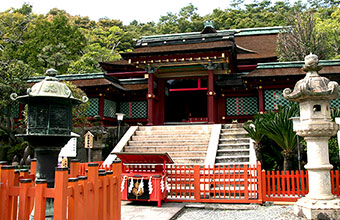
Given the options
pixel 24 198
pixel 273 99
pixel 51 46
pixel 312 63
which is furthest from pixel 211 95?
pixel 51 46

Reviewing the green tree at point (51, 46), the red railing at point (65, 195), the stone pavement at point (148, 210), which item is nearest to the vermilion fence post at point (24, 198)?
the red railing at point (65, 195)

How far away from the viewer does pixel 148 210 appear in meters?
7.23

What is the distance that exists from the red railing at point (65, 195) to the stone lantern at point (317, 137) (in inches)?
172

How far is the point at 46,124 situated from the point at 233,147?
8.24 meters

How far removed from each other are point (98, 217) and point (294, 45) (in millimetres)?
19073

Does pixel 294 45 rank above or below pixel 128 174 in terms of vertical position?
above

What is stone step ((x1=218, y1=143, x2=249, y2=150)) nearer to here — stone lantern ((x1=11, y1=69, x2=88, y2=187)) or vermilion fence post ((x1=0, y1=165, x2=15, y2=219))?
stone lantern ((x1=11, y1=69, x2=88, y2=187))

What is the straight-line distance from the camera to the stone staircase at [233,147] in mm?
10422

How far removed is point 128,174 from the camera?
798cm

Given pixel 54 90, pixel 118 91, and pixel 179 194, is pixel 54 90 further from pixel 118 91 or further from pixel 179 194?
pixel 118 91

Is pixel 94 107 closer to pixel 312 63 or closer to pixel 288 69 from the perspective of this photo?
pixel 288 69

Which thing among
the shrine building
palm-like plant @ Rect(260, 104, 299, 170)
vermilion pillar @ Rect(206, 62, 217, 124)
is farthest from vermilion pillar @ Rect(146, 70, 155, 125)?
palm-like plant @ Rect(260, 104, 299, 170)

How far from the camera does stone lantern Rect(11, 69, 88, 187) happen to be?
4527 mm

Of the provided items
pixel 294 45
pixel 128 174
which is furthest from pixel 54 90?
pixel 294 45
